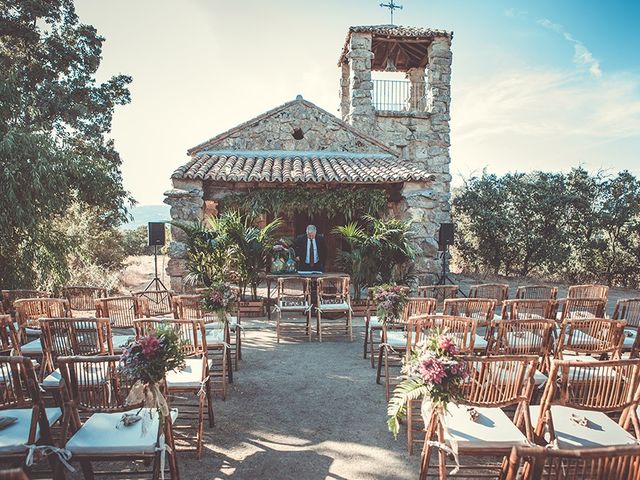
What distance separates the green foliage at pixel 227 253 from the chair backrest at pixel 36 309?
3476 mm

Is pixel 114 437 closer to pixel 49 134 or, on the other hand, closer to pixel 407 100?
pixel 49 134

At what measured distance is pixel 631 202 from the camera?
14211 mm

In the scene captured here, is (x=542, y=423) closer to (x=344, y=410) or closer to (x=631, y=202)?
(x=344, y=410)

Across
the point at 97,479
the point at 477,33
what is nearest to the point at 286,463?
the point at 97,479

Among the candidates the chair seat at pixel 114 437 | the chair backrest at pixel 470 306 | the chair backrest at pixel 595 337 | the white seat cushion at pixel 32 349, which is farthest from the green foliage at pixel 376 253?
the chair seat at pixel 114 437

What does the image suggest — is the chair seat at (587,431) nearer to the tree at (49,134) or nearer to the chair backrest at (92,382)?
the chair backrest at (92,382)

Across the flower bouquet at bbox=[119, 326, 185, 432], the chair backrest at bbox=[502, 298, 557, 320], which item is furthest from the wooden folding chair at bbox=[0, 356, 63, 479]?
the chair backrest at bbox=[502, 298, 557, 320]

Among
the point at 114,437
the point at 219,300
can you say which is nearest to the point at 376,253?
the point at 219,300

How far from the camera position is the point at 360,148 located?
462 inches

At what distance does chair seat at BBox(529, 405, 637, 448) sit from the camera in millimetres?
2512

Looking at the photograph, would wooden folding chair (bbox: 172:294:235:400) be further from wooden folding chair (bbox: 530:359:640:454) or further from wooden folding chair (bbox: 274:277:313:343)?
wooden folding chair (bbox: 530:359:640:454)

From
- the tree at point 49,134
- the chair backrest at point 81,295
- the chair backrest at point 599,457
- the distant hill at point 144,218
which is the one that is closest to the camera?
the chair backrest at point 599,457

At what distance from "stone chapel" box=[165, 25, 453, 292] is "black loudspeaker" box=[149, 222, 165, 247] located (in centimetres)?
Result: 29

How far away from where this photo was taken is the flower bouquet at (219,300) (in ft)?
15.0
